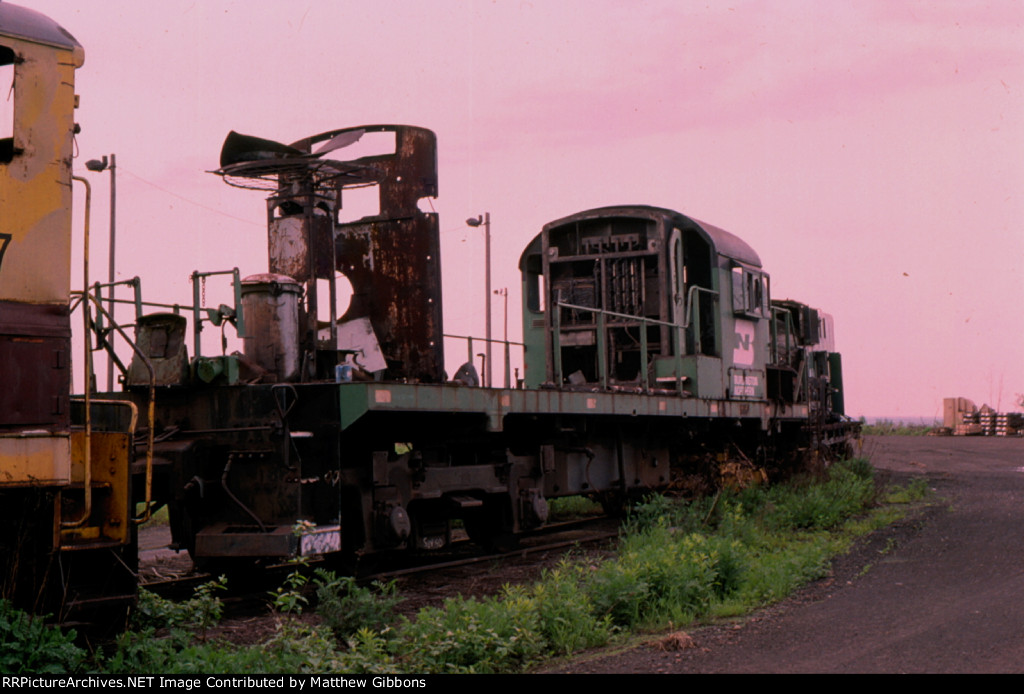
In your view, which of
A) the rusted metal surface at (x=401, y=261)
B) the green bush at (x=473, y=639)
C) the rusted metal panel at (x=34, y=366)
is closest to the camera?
the rusted metal panel at (x=34, y=366)

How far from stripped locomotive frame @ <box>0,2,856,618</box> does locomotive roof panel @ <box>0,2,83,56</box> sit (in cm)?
1

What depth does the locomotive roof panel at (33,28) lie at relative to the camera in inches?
217

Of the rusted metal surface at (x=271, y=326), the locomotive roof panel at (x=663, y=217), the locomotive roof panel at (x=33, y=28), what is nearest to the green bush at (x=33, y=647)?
the locomotive roof panel at (x=33, y=28)

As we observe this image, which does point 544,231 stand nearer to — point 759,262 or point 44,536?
point 759,262

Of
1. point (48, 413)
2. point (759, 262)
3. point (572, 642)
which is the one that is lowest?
point (572, 642)

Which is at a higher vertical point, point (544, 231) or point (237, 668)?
point (544, 231)

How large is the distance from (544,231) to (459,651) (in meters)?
9.32

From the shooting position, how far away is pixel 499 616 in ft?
20.8

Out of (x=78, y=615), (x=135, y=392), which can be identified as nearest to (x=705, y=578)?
(x=78, y=615)

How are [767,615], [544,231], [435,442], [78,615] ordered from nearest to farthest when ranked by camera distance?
1. [78,615]
2. [767,615]
3. [435,442]
4. [544,231]

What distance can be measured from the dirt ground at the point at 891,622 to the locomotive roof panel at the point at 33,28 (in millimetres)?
4393

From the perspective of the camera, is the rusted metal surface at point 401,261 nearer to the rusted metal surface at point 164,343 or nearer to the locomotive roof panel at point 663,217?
the rusted metal surface at point 164,343

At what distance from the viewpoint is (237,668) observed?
529 cm

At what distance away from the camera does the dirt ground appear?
18.5 ft
